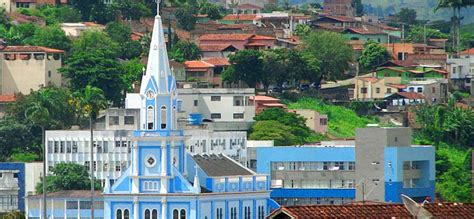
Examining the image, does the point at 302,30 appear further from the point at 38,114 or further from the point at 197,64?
the point at 38,114

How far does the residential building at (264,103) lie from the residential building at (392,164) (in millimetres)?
26533

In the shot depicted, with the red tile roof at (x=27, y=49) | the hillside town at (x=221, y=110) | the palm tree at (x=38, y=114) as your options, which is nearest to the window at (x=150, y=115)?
the hillside town at (x=221, y=110)

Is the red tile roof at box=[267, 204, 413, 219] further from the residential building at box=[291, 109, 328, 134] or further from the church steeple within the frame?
the residential building at box=[291, 109, 328, 134]

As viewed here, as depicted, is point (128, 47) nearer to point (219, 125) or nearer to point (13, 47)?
point (13, 47)

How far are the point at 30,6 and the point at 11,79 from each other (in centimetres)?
2488

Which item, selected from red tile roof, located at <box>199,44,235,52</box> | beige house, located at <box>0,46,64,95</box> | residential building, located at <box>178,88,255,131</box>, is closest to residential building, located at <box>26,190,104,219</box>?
residential building, located at <box>178,88,255,131</box>

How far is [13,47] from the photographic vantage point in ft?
472

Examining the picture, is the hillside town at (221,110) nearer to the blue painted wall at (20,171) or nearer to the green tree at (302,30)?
the blue painted wall at (20,171)

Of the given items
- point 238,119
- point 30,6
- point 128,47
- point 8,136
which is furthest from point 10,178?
point 30,6

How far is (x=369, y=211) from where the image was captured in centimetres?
4603

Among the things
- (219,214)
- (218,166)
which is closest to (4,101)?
(218,166)

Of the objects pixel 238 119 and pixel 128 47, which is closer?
pixel 238 119

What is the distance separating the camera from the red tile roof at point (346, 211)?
45.0 meters

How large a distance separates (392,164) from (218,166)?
9466 mm
